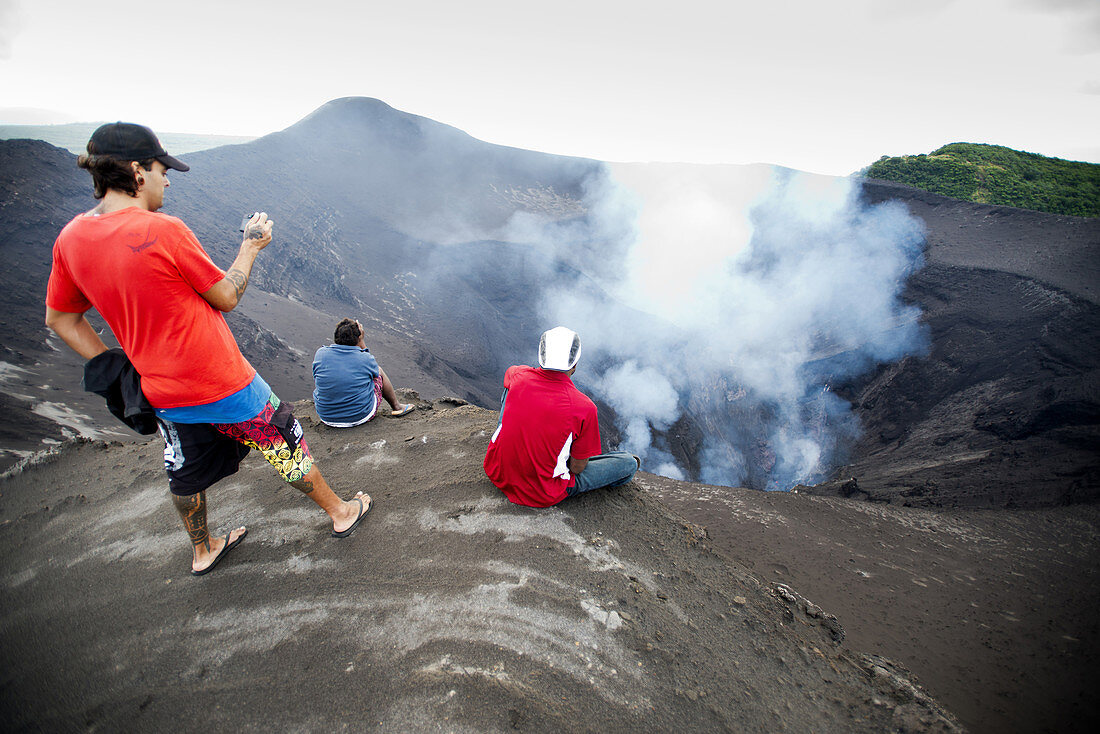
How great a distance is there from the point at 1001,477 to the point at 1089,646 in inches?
163

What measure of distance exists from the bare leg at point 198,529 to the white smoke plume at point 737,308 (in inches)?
533

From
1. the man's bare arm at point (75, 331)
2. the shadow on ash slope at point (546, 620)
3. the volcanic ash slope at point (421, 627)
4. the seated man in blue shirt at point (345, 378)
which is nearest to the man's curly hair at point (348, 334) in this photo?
the seated man in blue shirt at point (345, 378)

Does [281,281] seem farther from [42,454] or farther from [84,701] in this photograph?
[84,701]

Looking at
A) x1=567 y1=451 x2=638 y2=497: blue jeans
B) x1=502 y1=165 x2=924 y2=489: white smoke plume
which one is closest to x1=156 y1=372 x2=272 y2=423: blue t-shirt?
x1=567 y1=451 x2=638 y2=497: blue jeans

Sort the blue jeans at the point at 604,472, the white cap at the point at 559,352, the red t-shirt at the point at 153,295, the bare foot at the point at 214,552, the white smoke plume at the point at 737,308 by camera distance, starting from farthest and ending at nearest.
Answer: the white smoke plume at the point at 737,308, the blue jeans at the point at 604,472, the white cap at the point at 559,352, the bare foot at the point at 214,552, the red t-shirt at the point at 153,295

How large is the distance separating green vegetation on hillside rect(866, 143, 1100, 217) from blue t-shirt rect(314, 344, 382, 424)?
22.1 metres

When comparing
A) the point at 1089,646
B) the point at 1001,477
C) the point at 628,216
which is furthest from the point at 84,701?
the point at 628,216

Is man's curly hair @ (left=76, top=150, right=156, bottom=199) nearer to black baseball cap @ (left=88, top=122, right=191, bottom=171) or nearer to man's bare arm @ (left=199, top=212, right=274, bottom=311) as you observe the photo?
black baseball cap @ (left=88, top=122, right=191, bottom=171)

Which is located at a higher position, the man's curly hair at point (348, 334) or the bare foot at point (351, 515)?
the man's curly hair at point (348, 334)

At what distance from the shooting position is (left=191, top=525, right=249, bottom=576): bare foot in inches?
84.7

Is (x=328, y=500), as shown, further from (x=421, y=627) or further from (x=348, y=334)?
(x=348, y=334)

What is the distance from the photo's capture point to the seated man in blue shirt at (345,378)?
12.6 feet

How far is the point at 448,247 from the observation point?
16703 millimetres

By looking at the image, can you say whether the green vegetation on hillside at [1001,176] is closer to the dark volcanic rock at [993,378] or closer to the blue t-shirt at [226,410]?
the dark volcanic rock at [993,378]
